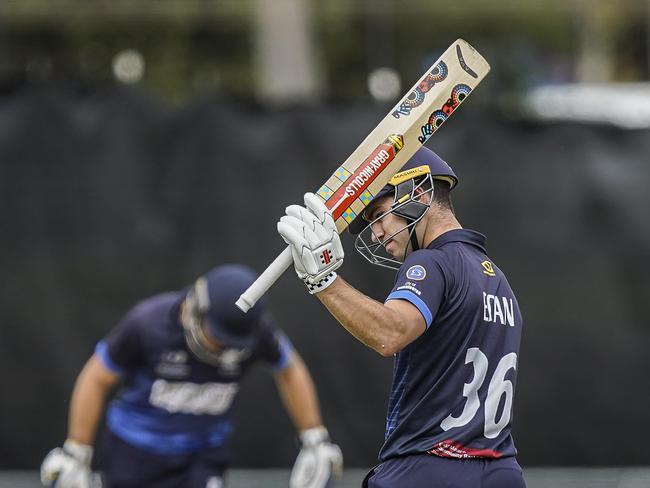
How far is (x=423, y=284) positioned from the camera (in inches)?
150

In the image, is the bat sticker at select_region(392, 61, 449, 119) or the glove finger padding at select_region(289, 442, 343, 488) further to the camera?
the glove finger padding at select_region(289, 442, 343, 488)

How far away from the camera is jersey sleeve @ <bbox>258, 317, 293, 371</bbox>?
608 cm

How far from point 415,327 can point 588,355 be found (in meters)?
4.29

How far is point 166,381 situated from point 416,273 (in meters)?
2.41

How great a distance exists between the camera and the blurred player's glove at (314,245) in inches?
148

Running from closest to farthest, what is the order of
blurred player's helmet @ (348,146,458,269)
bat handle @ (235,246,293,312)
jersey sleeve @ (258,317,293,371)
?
bat handle @ (235,246,293,312), blurred player's helmet @ (348,146,458,269), jersey sleeve @ (258,317,293,371)

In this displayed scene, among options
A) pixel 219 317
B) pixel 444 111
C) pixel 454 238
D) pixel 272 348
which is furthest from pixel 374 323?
pixel 272 348

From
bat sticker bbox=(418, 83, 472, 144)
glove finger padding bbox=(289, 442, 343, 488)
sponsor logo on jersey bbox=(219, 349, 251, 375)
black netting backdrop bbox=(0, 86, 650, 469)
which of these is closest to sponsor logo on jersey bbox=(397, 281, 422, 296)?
bat sticker bbox=(418, 83, 472, 144)

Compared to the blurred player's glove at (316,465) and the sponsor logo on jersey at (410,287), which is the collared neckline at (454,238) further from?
the blurred player's glove at (316,465)

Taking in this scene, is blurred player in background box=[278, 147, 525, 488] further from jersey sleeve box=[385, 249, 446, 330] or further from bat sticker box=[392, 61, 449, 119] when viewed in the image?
bat sticker box=[392, 61, 449, 119]

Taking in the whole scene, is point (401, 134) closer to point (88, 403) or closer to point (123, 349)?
point (123, 349)

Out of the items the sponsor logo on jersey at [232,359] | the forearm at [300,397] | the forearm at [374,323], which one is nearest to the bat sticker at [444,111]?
the forearm at [374,323]

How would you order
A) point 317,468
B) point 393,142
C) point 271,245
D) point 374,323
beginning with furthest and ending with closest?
1. point 271,245
2. point 317,468
3. point 393,142
4. point 374,323

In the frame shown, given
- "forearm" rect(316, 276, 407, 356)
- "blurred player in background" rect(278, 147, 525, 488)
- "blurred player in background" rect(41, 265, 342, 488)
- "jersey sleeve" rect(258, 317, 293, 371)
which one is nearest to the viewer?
"forearm" rect(316, 276, 407, 356)
